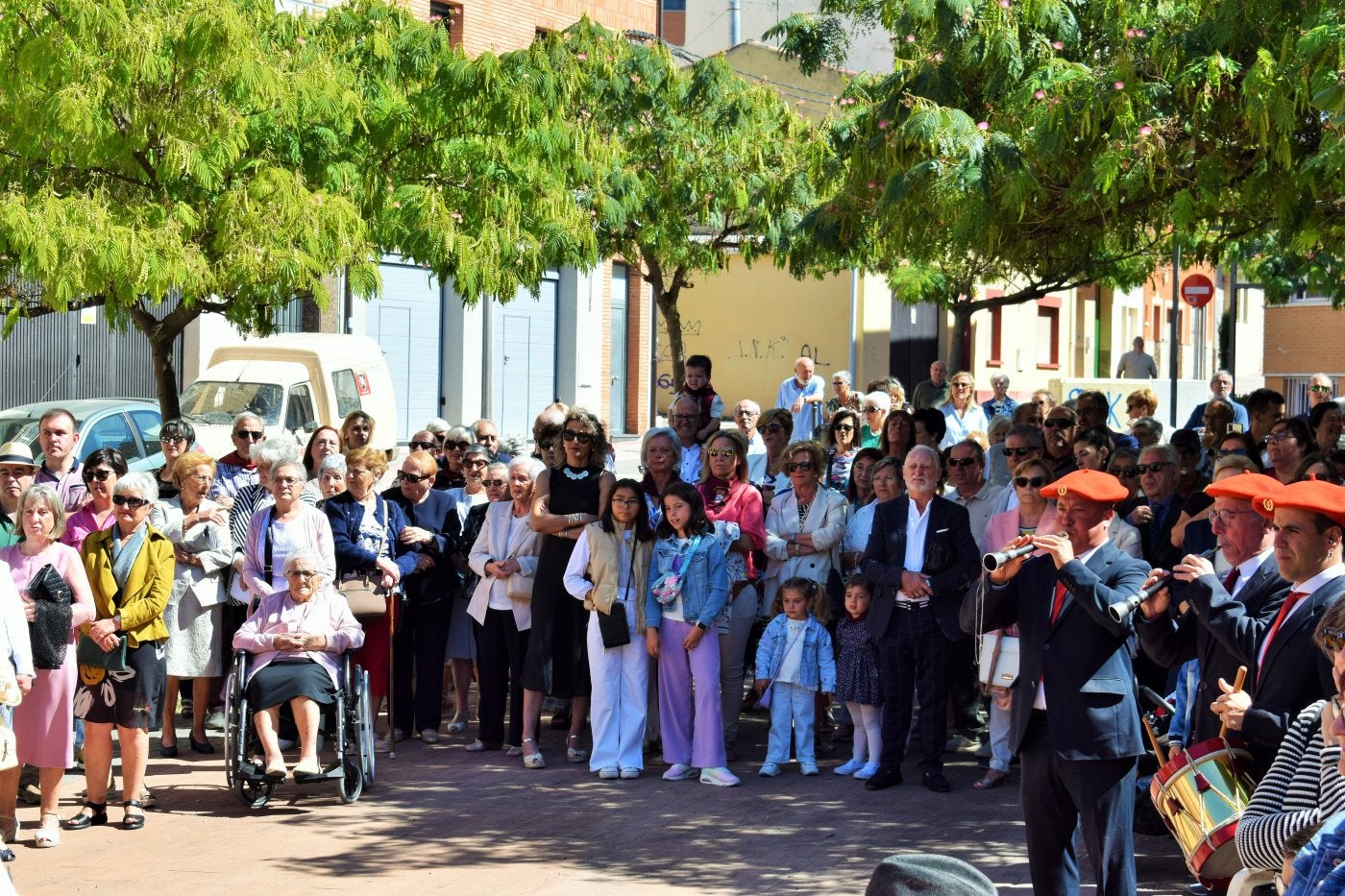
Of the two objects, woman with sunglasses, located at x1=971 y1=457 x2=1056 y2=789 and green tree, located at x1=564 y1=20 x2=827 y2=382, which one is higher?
green tree, located at x1=564 y1=20 x2=827 y2=382

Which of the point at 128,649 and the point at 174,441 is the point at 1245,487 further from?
the point at 174,441

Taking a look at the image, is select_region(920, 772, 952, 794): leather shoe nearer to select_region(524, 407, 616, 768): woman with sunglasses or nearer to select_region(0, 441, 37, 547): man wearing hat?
select_region(524, 407, 616, 768): woman with sunglasses

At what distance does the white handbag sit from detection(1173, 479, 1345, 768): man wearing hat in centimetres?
252

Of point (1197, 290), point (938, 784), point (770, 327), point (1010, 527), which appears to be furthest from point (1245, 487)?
point (770, 327)

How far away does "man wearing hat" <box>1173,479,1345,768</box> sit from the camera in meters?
5.15

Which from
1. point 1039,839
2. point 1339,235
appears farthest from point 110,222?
point 1339,235

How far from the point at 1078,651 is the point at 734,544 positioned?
13.5ft

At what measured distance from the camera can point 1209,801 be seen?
5.12 meters

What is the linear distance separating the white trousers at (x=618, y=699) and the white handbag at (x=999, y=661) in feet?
7.56

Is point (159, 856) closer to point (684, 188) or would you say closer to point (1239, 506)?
point (1239, 506)

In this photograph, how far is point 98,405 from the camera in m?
17.3

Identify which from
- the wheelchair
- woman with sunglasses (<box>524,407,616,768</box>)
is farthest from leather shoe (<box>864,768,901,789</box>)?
the wheelchair

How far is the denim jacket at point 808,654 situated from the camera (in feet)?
32.1

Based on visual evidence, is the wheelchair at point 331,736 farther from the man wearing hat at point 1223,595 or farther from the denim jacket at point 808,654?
the man wearing hat at point 1223,595
